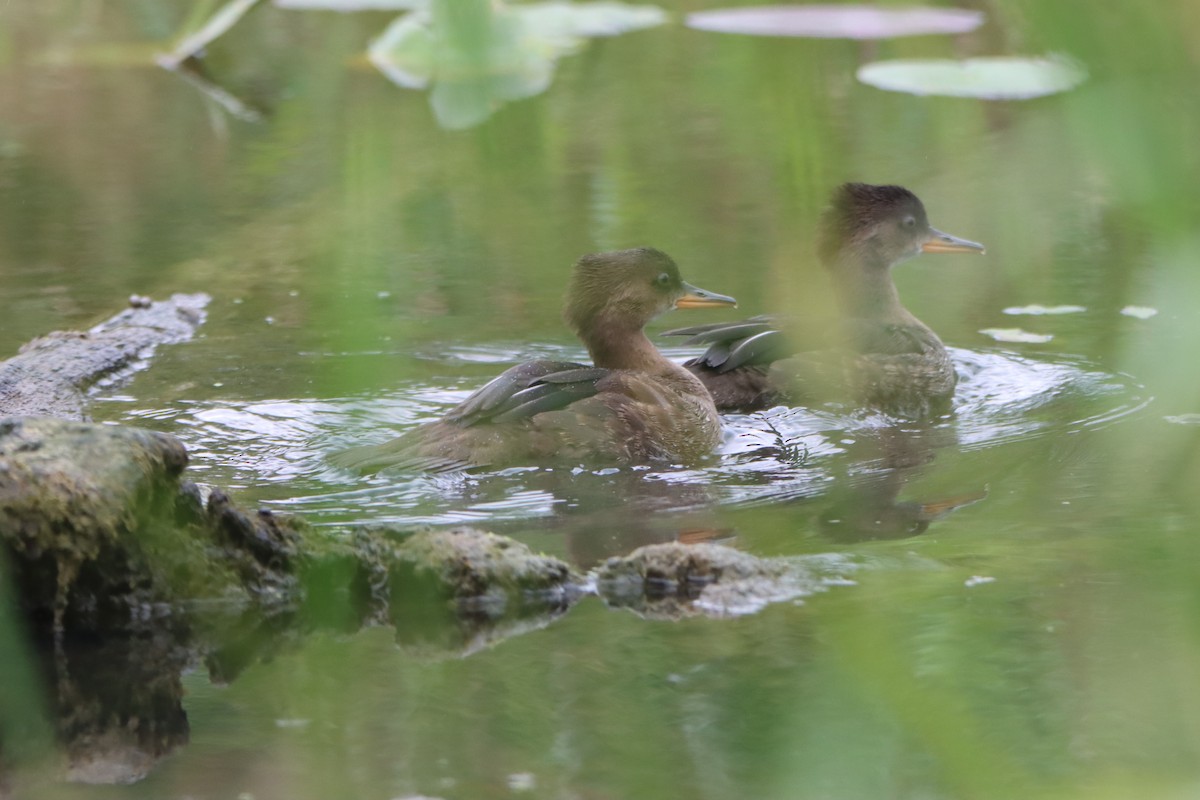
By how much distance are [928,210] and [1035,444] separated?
121 inches

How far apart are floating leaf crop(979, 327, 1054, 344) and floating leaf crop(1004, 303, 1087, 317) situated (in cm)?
21

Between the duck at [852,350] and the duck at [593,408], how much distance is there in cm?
38

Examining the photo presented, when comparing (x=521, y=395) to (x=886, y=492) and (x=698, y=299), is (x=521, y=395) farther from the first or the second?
(x=886, y=492)

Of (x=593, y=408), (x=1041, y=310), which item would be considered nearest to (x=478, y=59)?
(x=593, y=408)

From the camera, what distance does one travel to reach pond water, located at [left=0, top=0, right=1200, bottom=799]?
4.55ft

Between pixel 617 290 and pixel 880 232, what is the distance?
64.9 inches

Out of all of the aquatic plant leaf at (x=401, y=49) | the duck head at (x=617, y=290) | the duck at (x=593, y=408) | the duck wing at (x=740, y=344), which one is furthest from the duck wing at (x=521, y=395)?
the aquatic plant leaf at (x=401, y=49)

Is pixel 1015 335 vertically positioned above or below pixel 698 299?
below

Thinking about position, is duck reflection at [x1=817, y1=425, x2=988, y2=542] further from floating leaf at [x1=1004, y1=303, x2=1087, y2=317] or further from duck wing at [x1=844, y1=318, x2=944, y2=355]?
floating leaf at [x1=1004, y1=303, x2=1087, y2=317]

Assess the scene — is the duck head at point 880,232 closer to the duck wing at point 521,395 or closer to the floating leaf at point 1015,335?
the floating leaf at point 1015,335

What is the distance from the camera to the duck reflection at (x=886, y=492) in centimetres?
514

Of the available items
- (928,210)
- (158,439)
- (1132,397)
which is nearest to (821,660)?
(158,439)

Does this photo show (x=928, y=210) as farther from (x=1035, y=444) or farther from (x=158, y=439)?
(x=158, y=439)

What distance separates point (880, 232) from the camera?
25.1ft
